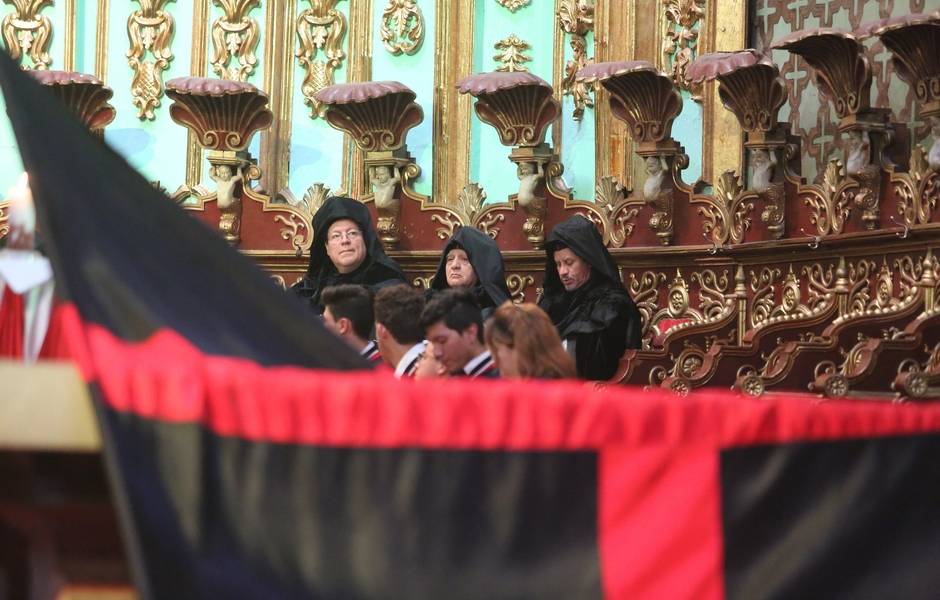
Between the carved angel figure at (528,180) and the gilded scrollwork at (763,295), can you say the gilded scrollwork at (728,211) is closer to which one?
the gilded scrollwork at (763,295)

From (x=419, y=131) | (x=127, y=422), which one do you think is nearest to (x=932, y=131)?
(x=419, y=131)

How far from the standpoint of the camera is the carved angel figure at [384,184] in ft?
30.7

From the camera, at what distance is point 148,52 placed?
11.3 m

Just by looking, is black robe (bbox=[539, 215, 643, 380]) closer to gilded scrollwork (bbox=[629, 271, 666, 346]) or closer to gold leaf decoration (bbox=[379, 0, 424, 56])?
gilded scrollwork (bbox=[629, 271, 666, 346])

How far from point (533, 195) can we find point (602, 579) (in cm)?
708

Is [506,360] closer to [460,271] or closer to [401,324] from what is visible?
[401,324]

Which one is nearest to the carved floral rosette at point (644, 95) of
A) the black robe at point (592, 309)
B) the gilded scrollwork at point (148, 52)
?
the black robe at point (592, 309)

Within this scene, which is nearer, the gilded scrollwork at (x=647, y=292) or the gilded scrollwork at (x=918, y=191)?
the gilded scrollwork at (x=918, y=191)

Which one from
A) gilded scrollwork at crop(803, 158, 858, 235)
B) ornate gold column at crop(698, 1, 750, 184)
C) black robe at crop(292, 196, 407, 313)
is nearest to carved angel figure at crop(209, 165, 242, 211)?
black robe at crop(292, 196, 407, 313)

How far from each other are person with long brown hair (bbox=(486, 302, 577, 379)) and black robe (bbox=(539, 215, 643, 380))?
313 centimetres

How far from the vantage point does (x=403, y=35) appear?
35.8 ft

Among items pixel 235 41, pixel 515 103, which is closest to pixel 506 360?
pixel 515 103

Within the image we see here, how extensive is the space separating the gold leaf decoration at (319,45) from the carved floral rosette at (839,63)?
13.7 feet

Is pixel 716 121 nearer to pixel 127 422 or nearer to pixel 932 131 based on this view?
pixel 932 131
